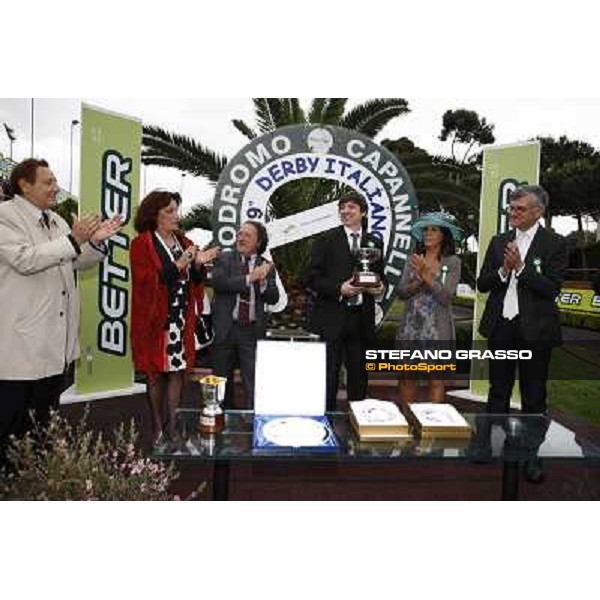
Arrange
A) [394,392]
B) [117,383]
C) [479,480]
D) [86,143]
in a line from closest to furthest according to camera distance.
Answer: [479,480]
[86,143]
[117,383]
[394,392]

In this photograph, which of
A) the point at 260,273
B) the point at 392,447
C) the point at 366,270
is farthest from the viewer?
the point at 260,273

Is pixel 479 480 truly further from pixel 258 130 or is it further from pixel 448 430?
pixel 258 130

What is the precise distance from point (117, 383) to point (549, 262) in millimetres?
3769

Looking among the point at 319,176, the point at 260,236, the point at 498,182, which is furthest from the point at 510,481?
the point at 498,182

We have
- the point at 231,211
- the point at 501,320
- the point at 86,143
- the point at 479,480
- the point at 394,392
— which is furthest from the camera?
the point at 394,392

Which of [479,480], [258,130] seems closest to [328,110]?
[258,130]

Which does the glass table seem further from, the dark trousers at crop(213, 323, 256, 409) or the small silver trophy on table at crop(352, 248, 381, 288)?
the dark trousers at crop(213, 323, 256, 409)

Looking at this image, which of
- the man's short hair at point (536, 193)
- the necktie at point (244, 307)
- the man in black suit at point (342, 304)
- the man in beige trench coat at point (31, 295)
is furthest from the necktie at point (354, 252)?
the man in beige trench coat at point (31, 295)

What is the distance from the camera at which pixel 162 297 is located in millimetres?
3887

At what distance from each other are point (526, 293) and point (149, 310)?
2361 millimetres

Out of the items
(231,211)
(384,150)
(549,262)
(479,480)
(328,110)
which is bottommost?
(479,480)

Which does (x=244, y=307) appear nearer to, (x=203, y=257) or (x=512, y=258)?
(x=203, y=257)

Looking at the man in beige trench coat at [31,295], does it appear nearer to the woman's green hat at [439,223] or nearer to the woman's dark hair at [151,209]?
the woman's dark hair at [151,209]

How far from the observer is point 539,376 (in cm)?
419
